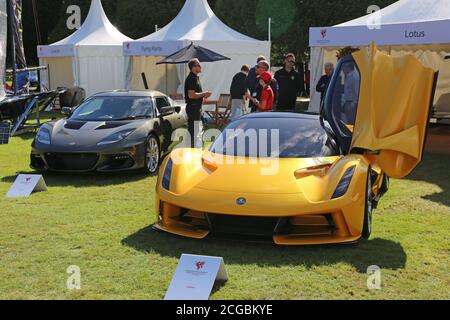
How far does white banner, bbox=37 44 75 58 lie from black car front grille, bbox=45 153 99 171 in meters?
12.5

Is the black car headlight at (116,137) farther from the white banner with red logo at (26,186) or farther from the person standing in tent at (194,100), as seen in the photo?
the person standing in tent at (194,100)

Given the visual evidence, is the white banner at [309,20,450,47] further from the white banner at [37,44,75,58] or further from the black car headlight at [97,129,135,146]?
the white banner at [37,44,75,58]

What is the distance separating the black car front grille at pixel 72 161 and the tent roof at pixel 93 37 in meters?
12.5

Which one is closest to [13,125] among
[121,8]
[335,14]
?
[335,14]

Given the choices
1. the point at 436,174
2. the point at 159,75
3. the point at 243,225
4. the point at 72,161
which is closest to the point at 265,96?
the point at 436,174

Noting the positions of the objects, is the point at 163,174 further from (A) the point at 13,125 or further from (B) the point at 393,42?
(A) the point at 13,125

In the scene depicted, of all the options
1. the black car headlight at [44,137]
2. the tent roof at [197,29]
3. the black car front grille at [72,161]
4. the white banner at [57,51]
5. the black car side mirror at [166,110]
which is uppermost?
the tent roof at [197,29]

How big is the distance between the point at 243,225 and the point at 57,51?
1704 centimetres

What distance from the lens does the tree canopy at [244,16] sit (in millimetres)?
27547

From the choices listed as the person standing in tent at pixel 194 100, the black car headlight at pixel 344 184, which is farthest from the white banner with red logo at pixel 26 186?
the black car headlight at pixel 344 184

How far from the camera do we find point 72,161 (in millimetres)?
7672

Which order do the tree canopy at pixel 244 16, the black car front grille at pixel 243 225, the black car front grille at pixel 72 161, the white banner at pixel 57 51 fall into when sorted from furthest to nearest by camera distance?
the tree canopy at pixel 244 16
the white banner at pixel 57 51
the black car front grille at pixel 72 161
the black car front grille at pixel 243 225

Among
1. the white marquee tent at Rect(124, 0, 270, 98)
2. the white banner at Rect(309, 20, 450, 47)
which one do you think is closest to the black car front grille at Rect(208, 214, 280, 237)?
the white banner at Rect(309, 20, 450, 47)
